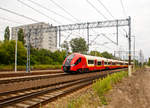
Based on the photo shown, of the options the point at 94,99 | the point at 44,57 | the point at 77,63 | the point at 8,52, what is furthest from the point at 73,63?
the point at 44,57

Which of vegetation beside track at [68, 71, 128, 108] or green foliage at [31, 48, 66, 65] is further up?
green foliage at [31, 48, 66, 65]

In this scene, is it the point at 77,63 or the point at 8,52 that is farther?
the point at 8,52

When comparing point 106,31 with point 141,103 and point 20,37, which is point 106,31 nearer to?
point 141,103

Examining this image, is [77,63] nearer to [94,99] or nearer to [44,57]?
[94,99]

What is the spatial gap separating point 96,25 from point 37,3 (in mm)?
11899

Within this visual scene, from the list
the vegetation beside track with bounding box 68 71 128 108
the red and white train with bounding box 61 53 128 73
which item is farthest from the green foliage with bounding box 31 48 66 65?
the vegetation beside track with bounding box 68 71 128 108

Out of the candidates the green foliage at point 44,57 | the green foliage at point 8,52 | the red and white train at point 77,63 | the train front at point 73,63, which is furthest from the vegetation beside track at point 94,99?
the green foliage at point 44,57

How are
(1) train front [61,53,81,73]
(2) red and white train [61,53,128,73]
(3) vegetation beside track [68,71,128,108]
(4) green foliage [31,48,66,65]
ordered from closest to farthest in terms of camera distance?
(3) vegetation beside track [68,71,128,108] < (1) train front [61,53,81,73] < (2) red and white train [61,53,128,73] < (4) green foliage [31,48,66,65]

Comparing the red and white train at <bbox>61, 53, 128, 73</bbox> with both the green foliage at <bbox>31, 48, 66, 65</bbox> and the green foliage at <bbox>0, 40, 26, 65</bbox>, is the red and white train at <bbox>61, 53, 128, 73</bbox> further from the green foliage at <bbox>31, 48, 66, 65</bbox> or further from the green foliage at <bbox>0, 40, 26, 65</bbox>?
the green foliage at <bbox>31, 48, 66, 65</bbox>

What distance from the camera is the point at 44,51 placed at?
40188mm

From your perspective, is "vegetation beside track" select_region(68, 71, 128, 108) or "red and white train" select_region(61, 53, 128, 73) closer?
"vegetation beside track" select_region(68, 71, 128, 108)

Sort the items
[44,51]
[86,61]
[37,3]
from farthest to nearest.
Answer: [44,51], [86,61], [37,3]

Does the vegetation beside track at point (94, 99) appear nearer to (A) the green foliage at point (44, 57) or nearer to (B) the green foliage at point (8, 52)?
(B) the green foliage at point (8, 52)

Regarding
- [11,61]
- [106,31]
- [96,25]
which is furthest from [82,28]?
[11,61]
